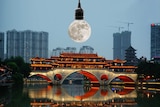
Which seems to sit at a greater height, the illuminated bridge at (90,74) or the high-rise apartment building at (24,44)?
the high-rise apartment building at (24,44)

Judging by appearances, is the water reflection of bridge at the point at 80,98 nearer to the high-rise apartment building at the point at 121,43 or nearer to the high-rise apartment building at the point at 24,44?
the high-rise apartment building at the point at 24,44

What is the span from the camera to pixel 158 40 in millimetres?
128000

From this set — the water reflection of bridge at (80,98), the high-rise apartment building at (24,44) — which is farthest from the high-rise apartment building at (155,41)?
the water reflection of bridge at (80,98)

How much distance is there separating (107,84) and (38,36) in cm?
7550

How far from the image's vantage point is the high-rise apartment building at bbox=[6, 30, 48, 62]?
13725 cm

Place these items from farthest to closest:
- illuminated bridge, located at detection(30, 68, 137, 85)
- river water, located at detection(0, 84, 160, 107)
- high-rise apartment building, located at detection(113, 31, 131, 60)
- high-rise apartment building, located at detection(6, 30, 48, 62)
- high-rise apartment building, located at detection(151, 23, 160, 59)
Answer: high-rise apartment building, located at detection(113, 31, 131, 60) → high-rise apartment building, located at detection(6, 30, 48, 62) → high-rise apartment building, located at detection(151, 23, 160, 59) → illuminated bridge, located at detection(30, 68, 137, 85) → river water, located at detection(0, 84, 160, 107)

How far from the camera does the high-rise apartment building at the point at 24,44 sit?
450ft

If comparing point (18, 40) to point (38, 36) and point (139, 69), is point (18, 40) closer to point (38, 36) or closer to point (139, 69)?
point (38, 36)

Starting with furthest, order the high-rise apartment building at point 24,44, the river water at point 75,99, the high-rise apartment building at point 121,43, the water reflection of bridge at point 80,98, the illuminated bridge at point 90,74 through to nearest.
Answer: the high-rise apartment building at point 121,43 < the high-rise apartment building at point 24,44 < the illuminated bridge at point 90,74 < the water reflection of bridge at point 80,98 < the river water at point 75,99

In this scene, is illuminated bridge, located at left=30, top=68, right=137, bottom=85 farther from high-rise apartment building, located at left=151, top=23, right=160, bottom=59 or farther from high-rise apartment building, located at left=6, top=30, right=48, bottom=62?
high-rise apartment building, located at left=6, top=30, right=48, bottom=62

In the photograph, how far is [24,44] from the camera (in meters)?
139

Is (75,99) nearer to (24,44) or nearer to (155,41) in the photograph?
(155,41)

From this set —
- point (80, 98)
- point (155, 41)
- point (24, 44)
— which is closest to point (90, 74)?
point (80, 98)

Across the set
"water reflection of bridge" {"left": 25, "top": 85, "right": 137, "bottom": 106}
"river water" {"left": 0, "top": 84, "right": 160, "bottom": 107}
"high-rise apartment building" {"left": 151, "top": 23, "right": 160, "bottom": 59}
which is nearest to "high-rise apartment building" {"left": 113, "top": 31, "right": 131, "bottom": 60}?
"high-rise apartment building" {"left": 151, "top": 23, "right": 160, "bottom": 59}
